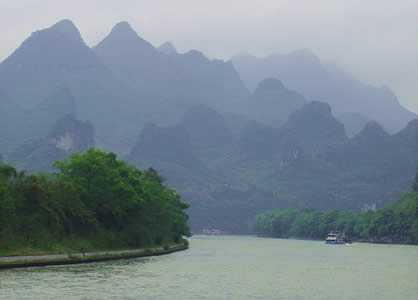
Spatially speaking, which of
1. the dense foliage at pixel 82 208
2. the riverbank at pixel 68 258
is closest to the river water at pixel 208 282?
the riverbank at pixel 68 258

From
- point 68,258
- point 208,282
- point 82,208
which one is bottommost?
point 208,282

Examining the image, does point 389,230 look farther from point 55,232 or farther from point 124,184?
point 55,232

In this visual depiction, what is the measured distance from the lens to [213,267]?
83562 mm

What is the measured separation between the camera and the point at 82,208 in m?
93.9

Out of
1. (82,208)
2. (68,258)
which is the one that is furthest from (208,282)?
(82,208)

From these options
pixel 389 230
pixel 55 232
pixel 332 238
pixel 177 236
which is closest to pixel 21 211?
pixel 55 232

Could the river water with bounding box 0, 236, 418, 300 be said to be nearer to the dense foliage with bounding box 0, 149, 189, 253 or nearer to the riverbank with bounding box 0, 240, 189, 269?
the riverbank with bounding box 0, 240, 189, 269

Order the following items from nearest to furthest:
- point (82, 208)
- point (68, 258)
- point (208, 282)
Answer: point (208, 282)
point (68, 258)
point (82, 208)

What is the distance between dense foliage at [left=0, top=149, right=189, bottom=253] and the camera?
266ft

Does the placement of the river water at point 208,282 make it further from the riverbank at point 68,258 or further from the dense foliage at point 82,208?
the dense foliage at point 82,208

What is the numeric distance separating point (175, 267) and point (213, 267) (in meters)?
4.13

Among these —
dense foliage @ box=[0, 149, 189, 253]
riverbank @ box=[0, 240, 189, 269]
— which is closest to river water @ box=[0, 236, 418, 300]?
riverbank @ box=[0, 240, 189, 269]

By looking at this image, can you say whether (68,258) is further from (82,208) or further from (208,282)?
(208,282)

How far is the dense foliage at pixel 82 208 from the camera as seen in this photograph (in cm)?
8094
